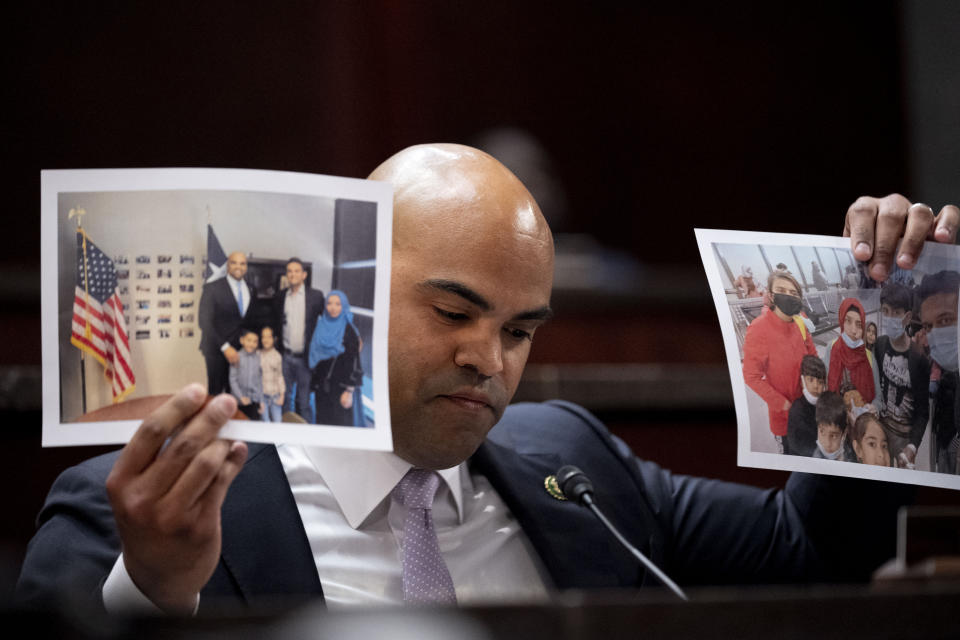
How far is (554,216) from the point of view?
4438mm

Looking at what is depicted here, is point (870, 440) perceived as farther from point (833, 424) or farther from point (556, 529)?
point (556, 529)

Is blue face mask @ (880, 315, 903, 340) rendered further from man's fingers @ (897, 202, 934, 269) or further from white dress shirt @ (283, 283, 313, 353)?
white dress shirt @ (283, 283, 313, 353)

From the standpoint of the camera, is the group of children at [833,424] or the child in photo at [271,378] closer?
the child in photo at [271,378]

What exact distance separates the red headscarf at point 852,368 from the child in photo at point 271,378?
88cm

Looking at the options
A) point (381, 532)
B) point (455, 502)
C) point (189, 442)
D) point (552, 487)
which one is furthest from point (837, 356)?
point (189, 442)

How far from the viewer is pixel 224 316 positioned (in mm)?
1265

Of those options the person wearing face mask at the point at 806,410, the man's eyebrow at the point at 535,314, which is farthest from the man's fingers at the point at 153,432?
the person wearing face mask at the point at 806,410

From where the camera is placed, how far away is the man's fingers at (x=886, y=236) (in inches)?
64.7

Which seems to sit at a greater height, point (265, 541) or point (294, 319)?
point (294, 319)

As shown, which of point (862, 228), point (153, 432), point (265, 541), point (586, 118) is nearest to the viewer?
point (153, 432)

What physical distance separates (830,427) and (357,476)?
0.77m

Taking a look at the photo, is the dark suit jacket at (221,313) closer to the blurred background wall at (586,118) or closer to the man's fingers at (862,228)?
the man's fingers at (862,228)

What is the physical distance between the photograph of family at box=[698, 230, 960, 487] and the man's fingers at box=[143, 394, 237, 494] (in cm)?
78

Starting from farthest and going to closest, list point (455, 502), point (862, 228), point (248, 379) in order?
1. point (455, 502)
2. point (862, 228)
3. point (248, 379)
